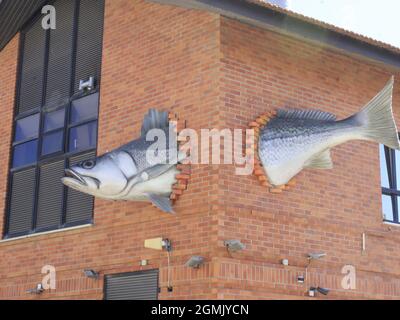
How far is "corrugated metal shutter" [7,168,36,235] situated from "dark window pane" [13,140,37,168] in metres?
0.17

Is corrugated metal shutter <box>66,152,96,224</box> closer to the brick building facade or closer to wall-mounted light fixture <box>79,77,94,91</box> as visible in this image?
the brick building facade

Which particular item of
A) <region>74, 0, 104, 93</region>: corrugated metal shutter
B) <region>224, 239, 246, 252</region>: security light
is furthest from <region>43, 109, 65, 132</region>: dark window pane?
<region>224, 239, 246, 252</region>: security light

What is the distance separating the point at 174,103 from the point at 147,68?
35.0 inches

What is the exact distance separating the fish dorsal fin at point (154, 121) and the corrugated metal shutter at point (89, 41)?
1899 mm

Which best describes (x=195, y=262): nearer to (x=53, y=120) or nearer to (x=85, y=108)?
(x=85, y=108)

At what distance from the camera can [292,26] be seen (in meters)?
10.6

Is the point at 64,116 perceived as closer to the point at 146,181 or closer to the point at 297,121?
the point at 146,181

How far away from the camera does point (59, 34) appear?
1324cm

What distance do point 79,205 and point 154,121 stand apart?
2.15 meters

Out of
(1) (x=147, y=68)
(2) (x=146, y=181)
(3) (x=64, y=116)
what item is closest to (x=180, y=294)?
(2) (x=146, y=181)

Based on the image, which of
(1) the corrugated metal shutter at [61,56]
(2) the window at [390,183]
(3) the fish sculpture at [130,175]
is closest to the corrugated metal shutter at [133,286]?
(3) the fish sculpture at [130,175]

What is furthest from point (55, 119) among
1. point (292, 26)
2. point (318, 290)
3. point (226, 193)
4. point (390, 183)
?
point (390, 183)

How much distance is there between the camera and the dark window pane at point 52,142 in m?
12.5

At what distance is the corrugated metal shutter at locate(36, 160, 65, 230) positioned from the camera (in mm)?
12133
